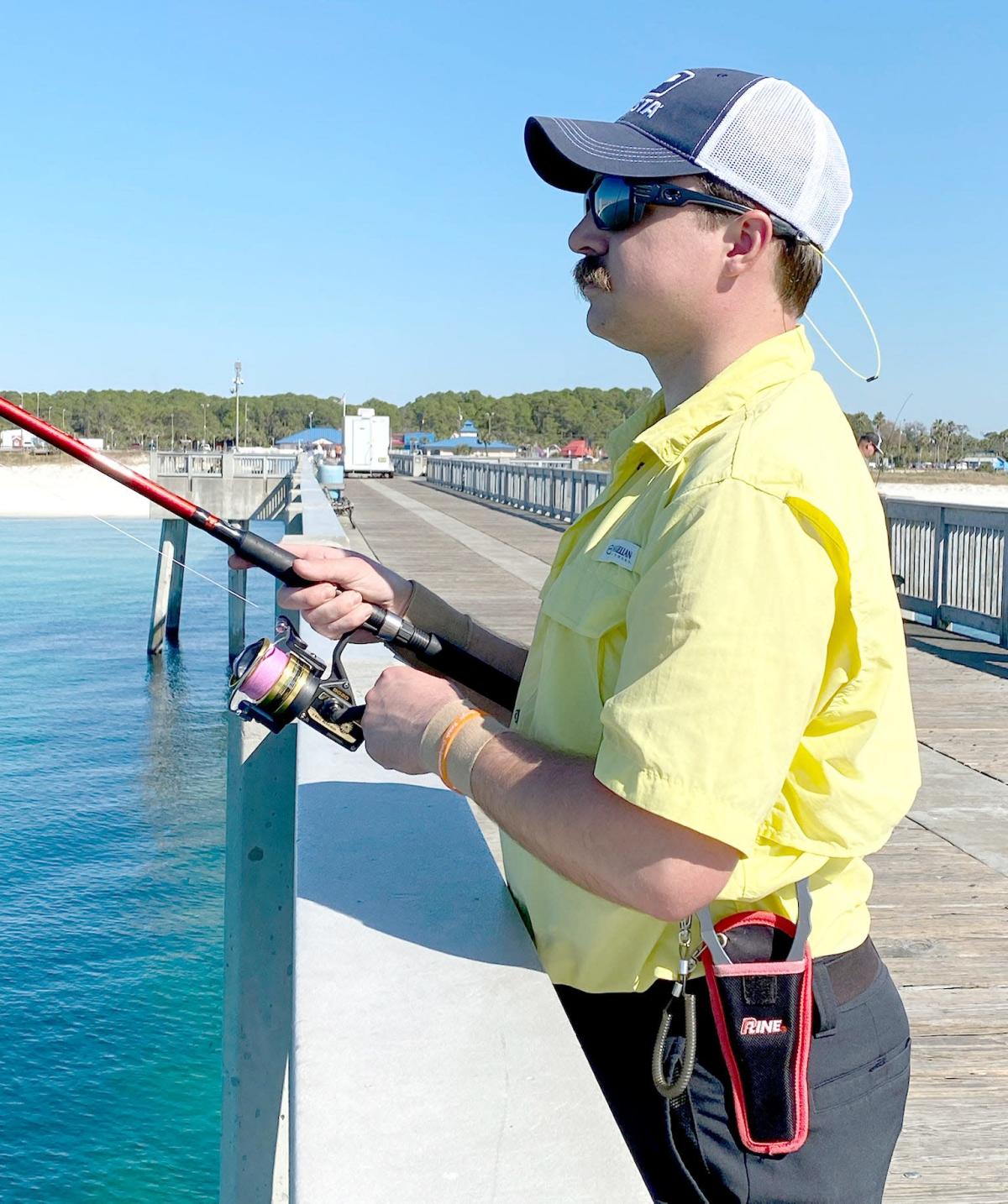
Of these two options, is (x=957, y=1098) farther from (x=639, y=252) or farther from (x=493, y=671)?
(x=639, y=252)

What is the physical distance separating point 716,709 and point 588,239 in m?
0.78

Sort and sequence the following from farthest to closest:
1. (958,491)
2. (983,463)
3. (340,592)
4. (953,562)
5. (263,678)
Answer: (983,463) → (958,491) → (953,562) → (340,592) → (263,678)

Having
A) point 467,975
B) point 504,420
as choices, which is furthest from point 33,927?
point 504,420

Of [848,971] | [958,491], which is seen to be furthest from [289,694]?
[958,491]

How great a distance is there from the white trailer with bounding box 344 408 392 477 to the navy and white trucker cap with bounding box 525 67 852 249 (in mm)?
53957

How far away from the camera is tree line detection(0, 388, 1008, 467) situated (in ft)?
486

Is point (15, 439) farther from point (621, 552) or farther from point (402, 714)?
point (621, 552)

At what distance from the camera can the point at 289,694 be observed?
238cm

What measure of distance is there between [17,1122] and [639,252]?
9.18m

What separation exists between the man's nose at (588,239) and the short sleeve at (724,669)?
0.53 m

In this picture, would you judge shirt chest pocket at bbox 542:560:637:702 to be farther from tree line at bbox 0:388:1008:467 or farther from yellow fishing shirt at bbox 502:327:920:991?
tree line at bbox 0:388:1008:467

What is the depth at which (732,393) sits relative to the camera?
1.76m

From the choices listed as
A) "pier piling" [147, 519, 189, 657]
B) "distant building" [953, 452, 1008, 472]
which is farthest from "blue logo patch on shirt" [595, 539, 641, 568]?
"distant building" [953, 452, 1008, 472]

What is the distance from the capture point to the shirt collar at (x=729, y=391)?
1.75 metres
